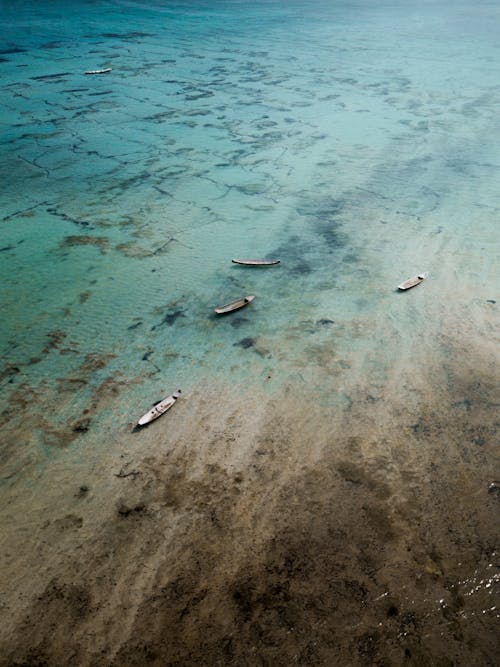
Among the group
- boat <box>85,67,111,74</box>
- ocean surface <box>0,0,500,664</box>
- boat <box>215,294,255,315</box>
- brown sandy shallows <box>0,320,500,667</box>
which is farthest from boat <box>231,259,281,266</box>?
boat <box>85,67,111,74</box>

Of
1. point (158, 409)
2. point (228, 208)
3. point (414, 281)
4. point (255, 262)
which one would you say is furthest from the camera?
point (228, 208)

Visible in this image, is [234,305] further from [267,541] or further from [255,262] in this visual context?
[267,541]

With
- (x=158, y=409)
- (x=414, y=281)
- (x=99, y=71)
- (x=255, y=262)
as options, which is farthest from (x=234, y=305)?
(x=99, y=71)

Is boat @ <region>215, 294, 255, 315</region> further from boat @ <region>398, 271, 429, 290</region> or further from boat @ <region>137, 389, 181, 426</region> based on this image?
boat @ <region>398, 271, 429, 290</region>

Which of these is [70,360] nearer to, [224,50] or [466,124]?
[466,124]

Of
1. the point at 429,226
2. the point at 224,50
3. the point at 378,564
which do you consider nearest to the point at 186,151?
the point at 429,226
